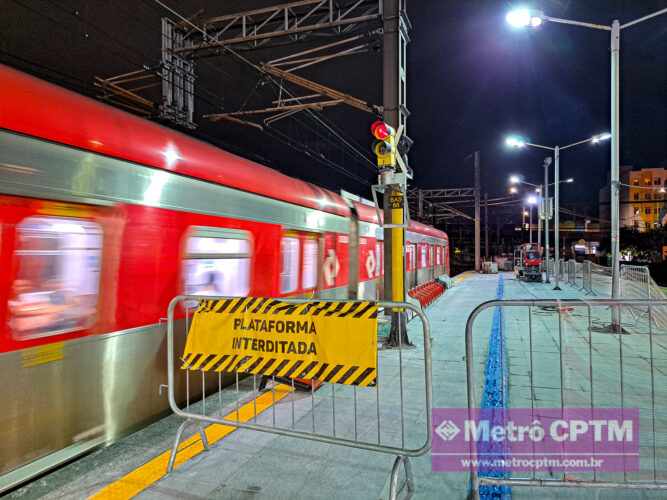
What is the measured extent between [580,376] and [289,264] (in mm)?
4305

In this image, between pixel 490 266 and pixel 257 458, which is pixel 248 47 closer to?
pixel 257 458

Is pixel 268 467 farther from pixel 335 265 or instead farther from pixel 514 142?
pixel 514 142

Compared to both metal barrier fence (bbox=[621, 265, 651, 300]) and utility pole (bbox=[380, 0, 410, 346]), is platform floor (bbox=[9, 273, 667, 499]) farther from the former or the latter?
metal barrier fence (bbox=[621, 265, 651, 300])

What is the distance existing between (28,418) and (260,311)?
5.52 ft

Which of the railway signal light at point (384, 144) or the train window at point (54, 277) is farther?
the railway signal light at point (384, 144)

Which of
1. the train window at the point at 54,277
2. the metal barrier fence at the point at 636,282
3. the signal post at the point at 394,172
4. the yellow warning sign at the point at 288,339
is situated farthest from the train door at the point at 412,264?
the train window at the point at 54,277

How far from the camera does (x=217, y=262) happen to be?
4.62 m

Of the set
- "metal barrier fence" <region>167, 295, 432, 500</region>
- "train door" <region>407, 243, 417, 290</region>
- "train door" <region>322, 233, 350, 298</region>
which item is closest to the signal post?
"train door" <region>322, 233, 350, 298</region>

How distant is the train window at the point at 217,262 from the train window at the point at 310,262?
167cm

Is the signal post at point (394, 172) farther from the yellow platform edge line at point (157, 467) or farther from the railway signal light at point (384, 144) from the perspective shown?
the yellow platform edge line at point (157, 467)

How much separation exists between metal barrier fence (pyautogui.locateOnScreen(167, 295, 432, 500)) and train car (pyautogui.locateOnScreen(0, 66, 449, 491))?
14.1 inches

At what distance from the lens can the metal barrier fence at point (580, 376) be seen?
285 cm

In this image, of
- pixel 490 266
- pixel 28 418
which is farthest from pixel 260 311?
pixel 490 266

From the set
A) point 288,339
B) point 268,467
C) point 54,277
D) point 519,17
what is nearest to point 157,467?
point 268,467
